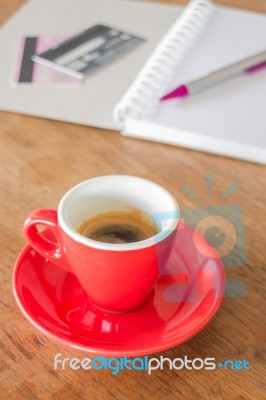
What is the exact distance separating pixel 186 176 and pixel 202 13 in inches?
15.7

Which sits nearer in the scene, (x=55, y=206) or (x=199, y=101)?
(x=55, y=206)

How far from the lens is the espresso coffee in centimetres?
60

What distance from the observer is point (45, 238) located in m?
0.62

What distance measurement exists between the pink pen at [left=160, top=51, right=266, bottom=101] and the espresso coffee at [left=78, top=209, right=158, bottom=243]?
0.30 meters

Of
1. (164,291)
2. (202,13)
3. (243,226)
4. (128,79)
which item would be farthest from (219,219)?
(202,13)

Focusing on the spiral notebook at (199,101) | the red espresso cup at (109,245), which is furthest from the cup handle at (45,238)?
the spiral notebook at (199,101)

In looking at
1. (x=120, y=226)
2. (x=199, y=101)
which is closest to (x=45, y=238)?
(x=120, y=226)

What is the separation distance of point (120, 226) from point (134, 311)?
0.27 feet

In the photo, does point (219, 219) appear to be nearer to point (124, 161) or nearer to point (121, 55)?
point (124, 161)

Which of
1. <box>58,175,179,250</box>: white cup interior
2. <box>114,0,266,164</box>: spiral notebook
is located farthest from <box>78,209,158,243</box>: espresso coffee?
<box>114,0,266,164</box>: spiral notebook

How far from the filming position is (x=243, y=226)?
0.72 metres

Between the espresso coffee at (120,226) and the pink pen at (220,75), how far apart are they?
0.30 metres

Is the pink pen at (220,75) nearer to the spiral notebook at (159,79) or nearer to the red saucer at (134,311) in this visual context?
the spiral notebook at (159,79)

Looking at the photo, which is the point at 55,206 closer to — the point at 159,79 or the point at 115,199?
the point at 115,199
